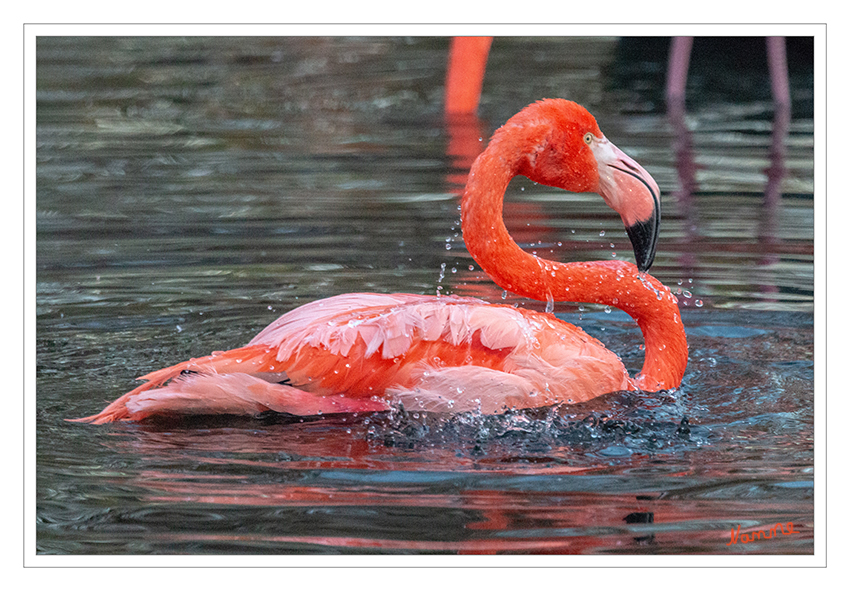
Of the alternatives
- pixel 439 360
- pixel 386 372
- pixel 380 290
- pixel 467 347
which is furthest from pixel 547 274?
pixel 380 290

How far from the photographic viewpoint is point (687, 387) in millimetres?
4871

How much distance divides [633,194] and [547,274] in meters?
0.51

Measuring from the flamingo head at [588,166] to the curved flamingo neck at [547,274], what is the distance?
0.19 feet

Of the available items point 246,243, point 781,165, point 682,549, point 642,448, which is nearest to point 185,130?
point 246,243

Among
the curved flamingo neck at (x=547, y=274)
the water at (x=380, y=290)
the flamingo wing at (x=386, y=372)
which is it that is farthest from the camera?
the curved flamingo neck at (x=547, y=274)

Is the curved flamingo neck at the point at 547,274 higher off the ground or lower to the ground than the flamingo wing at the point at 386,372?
higher

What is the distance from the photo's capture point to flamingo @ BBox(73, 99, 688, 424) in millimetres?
4379

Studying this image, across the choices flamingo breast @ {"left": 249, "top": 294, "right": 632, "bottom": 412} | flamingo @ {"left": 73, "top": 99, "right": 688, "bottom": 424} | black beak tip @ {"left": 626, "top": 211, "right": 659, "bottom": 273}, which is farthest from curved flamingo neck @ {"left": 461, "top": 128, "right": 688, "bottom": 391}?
flamingo breast @ {"left": 249, "top": 294, "right": 632, "bottom": 412}

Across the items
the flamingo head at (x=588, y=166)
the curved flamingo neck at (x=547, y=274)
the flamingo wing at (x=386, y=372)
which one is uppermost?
the flamingo head at (x=588, y=166)

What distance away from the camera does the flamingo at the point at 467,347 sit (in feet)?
14.4

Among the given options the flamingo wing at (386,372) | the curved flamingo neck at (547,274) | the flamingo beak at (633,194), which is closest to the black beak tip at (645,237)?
the flamingo beak at (633,194)

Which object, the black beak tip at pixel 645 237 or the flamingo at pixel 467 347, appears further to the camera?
the black beak tip at pixel 645 237

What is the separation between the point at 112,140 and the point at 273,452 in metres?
6.99

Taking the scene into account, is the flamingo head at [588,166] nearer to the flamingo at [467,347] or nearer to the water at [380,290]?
the flamingo at [467,347]
